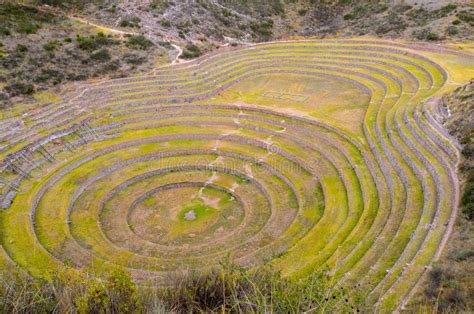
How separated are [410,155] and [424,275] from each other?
A: 535 inches

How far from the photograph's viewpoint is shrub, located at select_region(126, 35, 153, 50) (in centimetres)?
5181

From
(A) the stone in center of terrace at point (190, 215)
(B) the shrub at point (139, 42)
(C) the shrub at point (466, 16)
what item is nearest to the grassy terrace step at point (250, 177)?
(A) the stone in center of terrace at point (190, 215)

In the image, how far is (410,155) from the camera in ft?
94.4

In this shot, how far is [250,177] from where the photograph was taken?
33281 mm

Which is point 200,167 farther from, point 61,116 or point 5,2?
point 5,2

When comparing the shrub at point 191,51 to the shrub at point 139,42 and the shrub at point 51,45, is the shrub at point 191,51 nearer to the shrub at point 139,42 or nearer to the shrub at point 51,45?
the shrub at point 139,42

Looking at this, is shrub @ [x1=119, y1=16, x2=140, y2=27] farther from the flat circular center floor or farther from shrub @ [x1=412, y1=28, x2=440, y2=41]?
shrub @ [x1=412, y1=28, x2=440, y2=41]

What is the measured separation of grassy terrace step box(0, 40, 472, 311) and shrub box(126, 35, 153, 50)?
22.0 feet

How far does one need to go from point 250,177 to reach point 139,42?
29249 mm

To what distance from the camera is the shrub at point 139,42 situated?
51.8m

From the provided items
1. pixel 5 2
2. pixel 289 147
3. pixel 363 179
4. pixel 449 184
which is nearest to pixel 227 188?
pixel 289 147

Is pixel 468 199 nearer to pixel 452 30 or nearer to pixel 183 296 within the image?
pixel 183 296

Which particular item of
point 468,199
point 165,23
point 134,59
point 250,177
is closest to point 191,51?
point 134,59

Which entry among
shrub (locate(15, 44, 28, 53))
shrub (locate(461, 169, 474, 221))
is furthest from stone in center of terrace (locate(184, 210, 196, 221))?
shrub (locate(15, 44, 28, 53))
